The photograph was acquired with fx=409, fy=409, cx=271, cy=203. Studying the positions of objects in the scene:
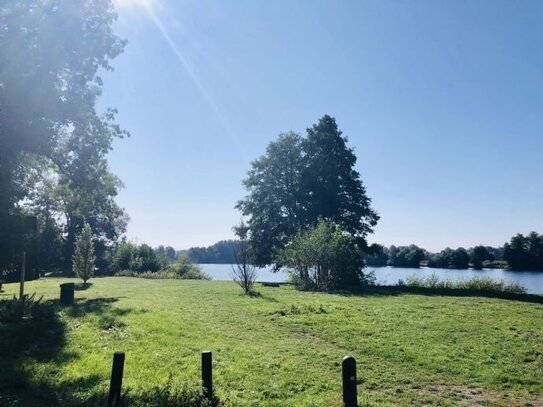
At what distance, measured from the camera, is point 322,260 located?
2686 cm

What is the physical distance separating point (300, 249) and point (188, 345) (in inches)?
707

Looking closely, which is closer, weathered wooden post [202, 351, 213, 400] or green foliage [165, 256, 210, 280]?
weathered wooden post [202, 351, 213, 400]

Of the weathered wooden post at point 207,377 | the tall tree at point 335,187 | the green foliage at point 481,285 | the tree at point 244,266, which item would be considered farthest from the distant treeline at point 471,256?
the weathered wooden post at point 207,377

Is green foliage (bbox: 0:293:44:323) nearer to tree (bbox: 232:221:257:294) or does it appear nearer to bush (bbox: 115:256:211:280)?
tree (bbox: 232:221:257:294)

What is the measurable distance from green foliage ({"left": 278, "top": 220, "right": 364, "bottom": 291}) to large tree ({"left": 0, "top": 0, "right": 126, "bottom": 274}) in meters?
13.7

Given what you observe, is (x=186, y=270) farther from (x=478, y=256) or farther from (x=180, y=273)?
(x=478, y=256)

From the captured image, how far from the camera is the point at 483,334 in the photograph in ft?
38.7

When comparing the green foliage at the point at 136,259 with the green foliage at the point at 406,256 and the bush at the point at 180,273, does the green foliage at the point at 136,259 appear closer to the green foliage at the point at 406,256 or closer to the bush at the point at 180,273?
the bush at the point at 180,273

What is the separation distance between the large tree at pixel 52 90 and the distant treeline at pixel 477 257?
3610 cm

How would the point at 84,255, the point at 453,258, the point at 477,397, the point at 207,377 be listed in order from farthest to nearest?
the point at 453,258 < the point at 84,255 < the point at 477,397 < the point at 207,377

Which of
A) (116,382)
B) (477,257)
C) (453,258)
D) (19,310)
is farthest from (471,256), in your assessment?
(116,382)

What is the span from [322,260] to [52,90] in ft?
59.5

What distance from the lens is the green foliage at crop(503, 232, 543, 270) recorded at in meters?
57.7

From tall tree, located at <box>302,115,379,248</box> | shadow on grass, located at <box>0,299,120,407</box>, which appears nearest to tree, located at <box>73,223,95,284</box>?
shadow on grass, located at <box>0,299,120,407</box>
